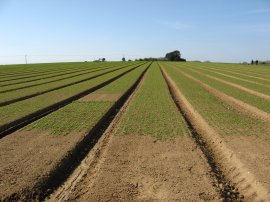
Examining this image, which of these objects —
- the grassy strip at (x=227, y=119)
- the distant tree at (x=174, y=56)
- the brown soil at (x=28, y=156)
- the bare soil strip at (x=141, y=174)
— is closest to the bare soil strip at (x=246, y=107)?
the grassy strip at (x=227, y=119)

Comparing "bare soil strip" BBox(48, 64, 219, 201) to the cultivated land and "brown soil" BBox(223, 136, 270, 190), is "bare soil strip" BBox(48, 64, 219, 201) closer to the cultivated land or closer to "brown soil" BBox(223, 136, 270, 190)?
the cultivated land

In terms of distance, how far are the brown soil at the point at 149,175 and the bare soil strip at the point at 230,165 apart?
1.56 feet

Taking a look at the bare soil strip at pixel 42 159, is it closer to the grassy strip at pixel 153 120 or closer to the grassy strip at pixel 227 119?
the grassy strip at pixel 153 120

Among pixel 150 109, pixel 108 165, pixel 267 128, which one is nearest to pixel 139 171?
pixel 108 165

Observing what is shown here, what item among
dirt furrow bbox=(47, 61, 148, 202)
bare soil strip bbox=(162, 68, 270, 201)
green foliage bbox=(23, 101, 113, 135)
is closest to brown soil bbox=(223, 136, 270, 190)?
bare soil strip bbox=(162, 68, 270, 201)

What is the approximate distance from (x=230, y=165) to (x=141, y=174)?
2.06m

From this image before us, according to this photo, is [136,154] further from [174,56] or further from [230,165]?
[174,56]

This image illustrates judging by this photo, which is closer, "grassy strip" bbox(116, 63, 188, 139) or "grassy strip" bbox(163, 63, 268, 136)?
"grassy strip" bbox(116, 63, 188, 139)

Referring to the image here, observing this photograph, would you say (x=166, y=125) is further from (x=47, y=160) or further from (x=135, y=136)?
(x=47, y=160)

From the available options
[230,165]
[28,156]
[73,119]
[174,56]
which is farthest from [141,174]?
[174,56]

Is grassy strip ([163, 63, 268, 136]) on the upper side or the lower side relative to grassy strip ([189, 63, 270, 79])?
upper

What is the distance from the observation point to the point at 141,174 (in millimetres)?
6617

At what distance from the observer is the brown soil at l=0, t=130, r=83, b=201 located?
20.7ft

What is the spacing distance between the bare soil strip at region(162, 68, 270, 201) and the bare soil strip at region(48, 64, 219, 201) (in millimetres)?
468
